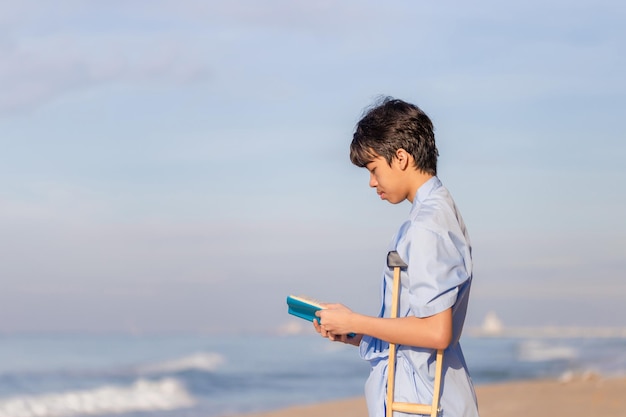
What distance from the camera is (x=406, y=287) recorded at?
2.43m

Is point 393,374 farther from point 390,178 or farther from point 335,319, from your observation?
point 390,178

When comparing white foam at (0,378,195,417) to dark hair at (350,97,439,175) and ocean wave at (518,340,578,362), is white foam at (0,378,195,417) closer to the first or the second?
ocean wave at (518,340,578,362)

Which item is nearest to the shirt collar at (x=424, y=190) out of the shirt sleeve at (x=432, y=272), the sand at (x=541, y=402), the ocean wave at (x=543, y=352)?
the shirt sleeve at (x=432, y=272)

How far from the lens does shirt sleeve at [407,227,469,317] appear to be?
2.31 m

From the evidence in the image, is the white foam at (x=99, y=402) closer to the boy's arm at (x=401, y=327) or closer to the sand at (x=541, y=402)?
the sand at (x=541, y=402)

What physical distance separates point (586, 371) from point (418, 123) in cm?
1508

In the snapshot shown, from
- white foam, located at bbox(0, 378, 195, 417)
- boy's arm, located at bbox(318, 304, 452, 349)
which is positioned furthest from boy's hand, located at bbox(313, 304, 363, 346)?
white foam, located at bbox(0, 378, 195, 417)

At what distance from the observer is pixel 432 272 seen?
91.3 inches

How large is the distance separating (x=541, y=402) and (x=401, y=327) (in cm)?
702

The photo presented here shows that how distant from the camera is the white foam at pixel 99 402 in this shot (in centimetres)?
1327

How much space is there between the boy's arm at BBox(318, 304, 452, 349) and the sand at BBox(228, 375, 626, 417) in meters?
5.99

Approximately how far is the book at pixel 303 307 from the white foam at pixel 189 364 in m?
14.2

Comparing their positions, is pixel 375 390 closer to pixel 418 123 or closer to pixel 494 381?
pixel 418 123

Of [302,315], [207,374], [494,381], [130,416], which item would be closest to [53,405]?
[130,416]
